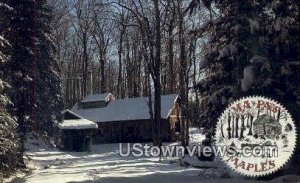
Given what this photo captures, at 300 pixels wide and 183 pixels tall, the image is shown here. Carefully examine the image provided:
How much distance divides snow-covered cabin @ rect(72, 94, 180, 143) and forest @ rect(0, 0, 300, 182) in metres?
3.87

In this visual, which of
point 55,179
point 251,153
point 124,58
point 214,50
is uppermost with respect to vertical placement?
point 124,58

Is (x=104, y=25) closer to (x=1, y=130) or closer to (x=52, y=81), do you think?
(x=52, y=81)

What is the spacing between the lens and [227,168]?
18672mm

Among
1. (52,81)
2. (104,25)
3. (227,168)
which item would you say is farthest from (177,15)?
(227,168)

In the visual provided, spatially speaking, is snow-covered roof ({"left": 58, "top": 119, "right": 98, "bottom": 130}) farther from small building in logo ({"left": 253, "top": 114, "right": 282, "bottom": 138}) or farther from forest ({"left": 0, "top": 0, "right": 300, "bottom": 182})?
small building in logo ({"left": 253, "top": 114, "right": 282, "bottom": 138})

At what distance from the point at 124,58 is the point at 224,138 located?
47.6 meters

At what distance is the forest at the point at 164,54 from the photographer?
1667 centimetres

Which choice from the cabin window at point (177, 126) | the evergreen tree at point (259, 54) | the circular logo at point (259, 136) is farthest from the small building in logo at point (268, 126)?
the cabin window at point (177, 126)

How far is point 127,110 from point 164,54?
747 cm

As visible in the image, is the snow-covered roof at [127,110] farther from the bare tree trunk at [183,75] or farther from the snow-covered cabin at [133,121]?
the bare tree trunk at [183,75]

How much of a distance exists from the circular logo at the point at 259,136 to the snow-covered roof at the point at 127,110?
31057mm

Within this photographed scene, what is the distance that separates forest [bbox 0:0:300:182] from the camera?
54.7ft

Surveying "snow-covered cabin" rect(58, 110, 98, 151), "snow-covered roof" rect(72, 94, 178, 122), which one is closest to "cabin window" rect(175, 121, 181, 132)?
"snow-covered roof" rect(72, 94, 178, 122)

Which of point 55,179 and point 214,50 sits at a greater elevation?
point 214,50
